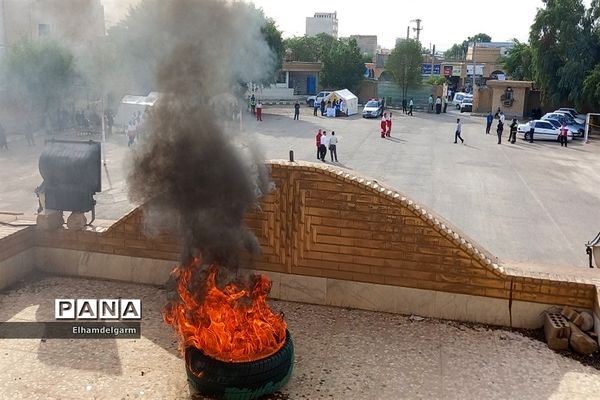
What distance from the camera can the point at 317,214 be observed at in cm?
765

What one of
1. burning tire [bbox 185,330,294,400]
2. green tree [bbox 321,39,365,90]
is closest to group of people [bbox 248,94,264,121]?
green tree [bbox 321,39,365,90]

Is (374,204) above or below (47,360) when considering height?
above

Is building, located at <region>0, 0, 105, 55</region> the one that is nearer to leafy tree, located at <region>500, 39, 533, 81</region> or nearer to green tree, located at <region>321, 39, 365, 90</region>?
green tree, located at <region>321, 39, 365, 90</region>

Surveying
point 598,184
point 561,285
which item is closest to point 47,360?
point 561,285

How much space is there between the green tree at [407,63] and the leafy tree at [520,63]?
7.54 meters

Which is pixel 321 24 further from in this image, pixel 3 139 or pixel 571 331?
pixel 571 331

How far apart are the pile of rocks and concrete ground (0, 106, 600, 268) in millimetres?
1009

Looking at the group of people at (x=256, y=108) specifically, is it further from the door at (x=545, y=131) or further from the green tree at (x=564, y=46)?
the green tree at (x=564, y=46)

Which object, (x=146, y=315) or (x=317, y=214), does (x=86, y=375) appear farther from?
(x=317, y=214)

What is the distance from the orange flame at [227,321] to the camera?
5.65 metres

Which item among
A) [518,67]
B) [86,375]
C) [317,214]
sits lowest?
[86,375]

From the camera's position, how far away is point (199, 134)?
6250 millimetres

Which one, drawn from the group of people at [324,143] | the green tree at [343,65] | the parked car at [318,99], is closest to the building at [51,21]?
the group of people at [324,143]

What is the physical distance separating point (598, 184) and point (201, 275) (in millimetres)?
16540
